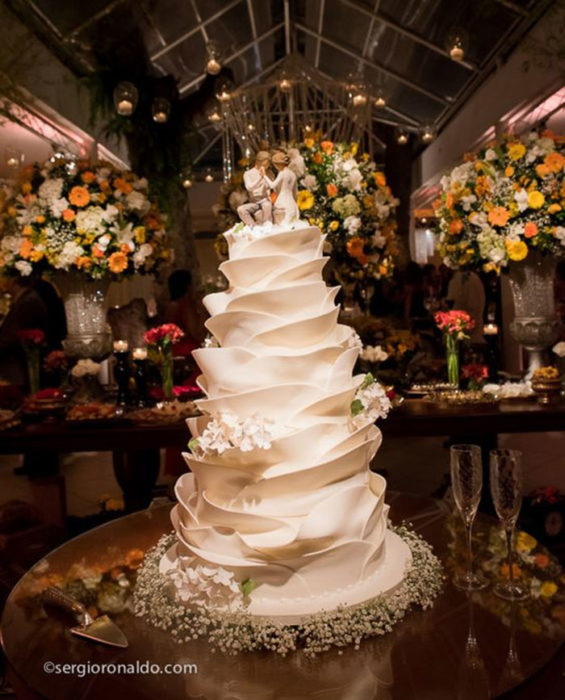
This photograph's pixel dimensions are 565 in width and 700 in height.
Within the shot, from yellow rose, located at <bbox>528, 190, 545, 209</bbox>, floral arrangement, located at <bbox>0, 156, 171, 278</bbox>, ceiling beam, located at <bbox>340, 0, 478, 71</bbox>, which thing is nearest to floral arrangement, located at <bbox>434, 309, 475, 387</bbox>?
yellow rose, located at <bbox>528, 190, 545, 209</bbox>

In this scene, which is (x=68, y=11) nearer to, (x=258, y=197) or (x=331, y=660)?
(x=258, y=197)

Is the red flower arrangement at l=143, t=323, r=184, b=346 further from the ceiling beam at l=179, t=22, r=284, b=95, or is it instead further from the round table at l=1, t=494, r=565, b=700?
the ceiling beam at l=179, t=22, r=284, b=95

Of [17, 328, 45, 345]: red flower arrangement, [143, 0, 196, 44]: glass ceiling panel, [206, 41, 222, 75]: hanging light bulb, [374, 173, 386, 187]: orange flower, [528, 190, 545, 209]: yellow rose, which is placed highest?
[143, 0, 196, 44]: glass ceiling panel

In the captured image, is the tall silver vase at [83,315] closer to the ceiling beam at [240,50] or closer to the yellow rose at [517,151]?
the yellow rose at [517,151]

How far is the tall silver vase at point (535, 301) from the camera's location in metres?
3.59

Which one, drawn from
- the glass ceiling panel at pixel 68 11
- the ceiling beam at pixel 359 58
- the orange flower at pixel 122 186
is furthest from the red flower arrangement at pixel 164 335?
the ceiling beam at pixel 359 58

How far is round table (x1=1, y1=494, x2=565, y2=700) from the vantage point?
1.04 meters

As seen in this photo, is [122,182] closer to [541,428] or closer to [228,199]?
[228,199]

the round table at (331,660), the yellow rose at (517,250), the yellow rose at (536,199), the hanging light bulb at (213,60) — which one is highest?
the hanging light bulb at (213,60)

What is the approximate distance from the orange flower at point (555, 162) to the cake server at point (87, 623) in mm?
3120

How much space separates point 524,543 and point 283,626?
76 cm

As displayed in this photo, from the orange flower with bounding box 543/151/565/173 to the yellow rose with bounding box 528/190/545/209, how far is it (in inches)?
5.9

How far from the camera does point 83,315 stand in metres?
3.81

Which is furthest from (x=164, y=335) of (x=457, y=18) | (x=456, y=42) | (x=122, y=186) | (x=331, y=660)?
(x=457, y=18)
